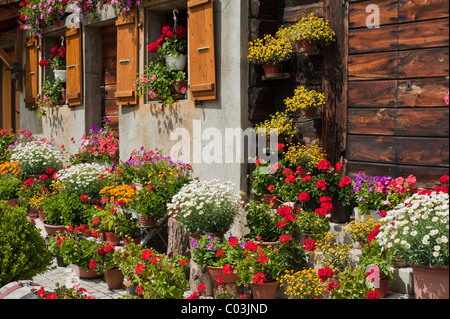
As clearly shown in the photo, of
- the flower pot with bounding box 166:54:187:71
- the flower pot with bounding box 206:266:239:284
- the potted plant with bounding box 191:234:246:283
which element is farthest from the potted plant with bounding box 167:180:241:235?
the flower pot with bounding box 166:54:187:71

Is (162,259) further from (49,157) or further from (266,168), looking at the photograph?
(49,157)

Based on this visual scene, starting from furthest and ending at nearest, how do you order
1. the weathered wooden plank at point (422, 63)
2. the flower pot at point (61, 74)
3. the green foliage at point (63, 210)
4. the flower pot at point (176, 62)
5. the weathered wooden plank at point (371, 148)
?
1. the flower pot at point (61, 74)
2. the flower pot at point (176, 62)
3. the green foliage at point (63, 210)
4. the weathered wooden plank at point (371, 148)
5. the weathered wooden plank at point (422, 63)

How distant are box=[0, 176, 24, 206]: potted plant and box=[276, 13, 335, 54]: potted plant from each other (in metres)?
5.00

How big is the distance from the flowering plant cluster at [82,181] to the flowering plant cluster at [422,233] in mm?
4728

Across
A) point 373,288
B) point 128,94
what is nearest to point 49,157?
point 128,94

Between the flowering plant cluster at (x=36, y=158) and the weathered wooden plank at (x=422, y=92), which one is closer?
the weathered wooden plank at (x=422, y=92)

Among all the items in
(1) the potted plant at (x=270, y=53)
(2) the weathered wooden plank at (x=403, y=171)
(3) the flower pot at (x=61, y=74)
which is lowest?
(2) the weathered wooden plank at (x=403, y=171)

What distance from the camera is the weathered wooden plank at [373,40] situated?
208 inches

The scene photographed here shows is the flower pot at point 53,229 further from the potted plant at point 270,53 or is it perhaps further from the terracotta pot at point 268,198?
the potted plant at point 270,53

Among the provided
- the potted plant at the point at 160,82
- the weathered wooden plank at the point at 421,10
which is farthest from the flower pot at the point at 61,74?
the weathered wooden plank at the point at 421,10

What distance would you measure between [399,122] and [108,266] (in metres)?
3.14

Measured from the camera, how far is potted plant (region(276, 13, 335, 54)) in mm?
5652

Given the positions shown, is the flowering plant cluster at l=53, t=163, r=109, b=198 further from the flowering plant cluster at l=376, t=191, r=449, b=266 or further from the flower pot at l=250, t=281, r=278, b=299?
the flowering plant cluster at l=376, t=191, r=449, b=266

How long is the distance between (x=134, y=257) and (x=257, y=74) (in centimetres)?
256
